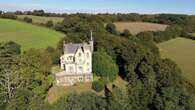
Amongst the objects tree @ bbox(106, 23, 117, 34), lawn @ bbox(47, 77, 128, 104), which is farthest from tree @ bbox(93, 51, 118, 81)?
tree @ bbox(106, 23, 117, 34)

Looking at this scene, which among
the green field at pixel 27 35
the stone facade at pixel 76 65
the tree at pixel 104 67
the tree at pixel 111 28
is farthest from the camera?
the tree at pixel 111 28

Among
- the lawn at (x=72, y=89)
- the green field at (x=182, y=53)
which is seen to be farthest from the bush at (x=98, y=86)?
the green field at (x=182, y=53)

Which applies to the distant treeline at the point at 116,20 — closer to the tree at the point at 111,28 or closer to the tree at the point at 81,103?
the tree at the point at 111,28

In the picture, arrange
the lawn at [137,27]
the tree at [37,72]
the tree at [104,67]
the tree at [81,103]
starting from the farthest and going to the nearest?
the lawn at [137,27] < the tree at [104,67] < the tree at [37,72] < the tree at [81,103]

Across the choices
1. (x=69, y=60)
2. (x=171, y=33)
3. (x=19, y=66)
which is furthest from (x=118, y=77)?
(x=171, y=33)

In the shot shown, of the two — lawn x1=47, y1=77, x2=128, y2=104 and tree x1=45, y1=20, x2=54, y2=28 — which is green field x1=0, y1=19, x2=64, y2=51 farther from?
lawn x1=47, y1=77, x2=128, y2=104

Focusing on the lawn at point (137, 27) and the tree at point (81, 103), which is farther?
the lawn at point (137, 27)
